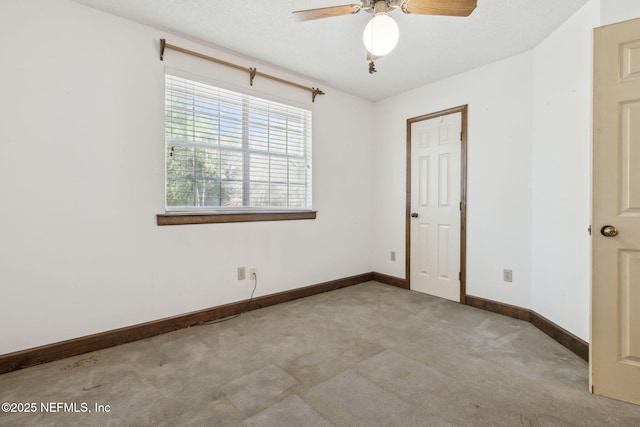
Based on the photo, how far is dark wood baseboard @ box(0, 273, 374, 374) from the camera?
6.34ft

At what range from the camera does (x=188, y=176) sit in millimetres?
2602

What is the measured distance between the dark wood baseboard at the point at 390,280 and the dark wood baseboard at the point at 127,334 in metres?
1.24

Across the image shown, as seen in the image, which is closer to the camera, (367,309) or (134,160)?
(134,160)

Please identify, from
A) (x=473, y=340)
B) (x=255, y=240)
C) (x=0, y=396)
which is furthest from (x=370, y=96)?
(x=0, y=396)

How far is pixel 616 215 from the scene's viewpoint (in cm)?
164

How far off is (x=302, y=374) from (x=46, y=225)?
6.59 feet

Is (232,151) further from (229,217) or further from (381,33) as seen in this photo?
(381,33)

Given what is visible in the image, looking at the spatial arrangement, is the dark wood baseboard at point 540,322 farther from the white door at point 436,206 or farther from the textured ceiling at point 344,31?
the textured ceiling at point 344,31

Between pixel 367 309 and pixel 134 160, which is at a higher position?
pixel 134 160

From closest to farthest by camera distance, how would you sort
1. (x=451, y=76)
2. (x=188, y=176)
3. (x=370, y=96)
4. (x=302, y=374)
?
(x=302, y=374), (x=188, y=176), (x=451, y=76), (x=370, y=96)

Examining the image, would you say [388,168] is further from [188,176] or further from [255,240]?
[188,176]

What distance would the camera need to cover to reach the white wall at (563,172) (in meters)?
2.11

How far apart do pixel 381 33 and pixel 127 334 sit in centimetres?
280

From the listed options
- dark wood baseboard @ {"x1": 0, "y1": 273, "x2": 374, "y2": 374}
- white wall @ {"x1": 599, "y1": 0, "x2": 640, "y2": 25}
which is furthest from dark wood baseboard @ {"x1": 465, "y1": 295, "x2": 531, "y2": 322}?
white wall @ {"x1": 599, "y1": 0, "x2": 640, "y2": 25}
